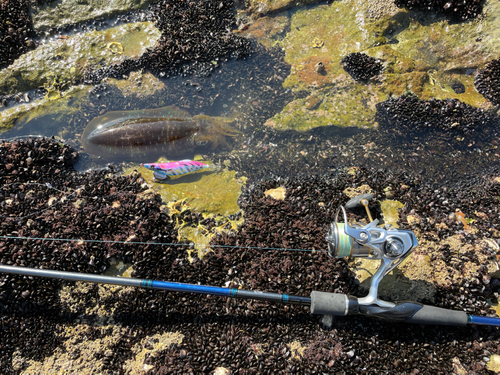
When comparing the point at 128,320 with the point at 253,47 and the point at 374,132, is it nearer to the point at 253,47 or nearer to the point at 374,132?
the point at 374,132

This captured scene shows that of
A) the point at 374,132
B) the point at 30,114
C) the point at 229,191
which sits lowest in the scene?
the point at 229,191

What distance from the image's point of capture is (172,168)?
570 centimetres

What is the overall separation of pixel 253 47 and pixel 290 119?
90.1 inches

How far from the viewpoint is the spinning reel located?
369cm

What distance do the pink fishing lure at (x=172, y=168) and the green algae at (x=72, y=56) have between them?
336 cm

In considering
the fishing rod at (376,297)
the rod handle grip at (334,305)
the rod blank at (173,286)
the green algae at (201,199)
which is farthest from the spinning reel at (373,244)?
the green algae at (201,199)

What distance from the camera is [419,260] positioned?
15.0 ft

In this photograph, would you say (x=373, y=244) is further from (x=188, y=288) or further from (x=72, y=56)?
(x=72, y=56)

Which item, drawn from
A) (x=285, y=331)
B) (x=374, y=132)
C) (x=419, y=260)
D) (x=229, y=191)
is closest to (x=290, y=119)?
(x=374, y=132)

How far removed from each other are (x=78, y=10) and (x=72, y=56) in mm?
1515

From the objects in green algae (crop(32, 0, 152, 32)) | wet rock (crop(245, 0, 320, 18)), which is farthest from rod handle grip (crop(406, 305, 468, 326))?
green algae (crop(32, 0, 152, 32))

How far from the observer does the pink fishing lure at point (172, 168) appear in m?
5.63

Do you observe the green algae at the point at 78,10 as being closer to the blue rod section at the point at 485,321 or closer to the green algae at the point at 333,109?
the green algae at the point at 333,109

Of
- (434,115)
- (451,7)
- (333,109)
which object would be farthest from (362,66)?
(451,7)
